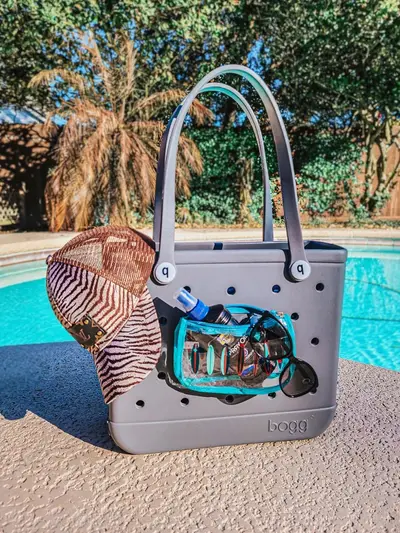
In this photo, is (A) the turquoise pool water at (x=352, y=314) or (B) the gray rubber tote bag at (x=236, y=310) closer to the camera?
(B) the gray rubber tote bag at (x=236, y=310)

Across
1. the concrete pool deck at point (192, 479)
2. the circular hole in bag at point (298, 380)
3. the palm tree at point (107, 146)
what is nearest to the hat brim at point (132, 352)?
the concrete pool deck at point (192, 479)

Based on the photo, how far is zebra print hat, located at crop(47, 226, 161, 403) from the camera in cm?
106

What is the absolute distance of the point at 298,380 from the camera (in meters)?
1.27

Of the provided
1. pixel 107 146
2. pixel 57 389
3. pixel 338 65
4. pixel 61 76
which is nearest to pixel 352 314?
pixel 57 389

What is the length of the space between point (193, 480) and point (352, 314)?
4.08 metres

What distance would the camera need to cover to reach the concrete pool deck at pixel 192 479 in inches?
38.9

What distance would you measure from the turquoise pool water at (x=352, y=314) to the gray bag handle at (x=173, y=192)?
273cm

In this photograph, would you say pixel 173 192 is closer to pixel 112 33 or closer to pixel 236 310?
pixel 236 310

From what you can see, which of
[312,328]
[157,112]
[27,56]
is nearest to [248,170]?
[157,112]

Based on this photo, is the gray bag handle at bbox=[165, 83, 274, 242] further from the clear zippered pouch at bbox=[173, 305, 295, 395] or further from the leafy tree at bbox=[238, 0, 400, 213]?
the leafy tree at bbox=[238, 0, 400, 213]

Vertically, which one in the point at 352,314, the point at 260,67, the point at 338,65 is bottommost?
the point at 352,314

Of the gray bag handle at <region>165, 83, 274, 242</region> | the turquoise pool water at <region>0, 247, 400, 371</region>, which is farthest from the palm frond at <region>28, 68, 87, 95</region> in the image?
the gray bag handle at <region>165, 83, 274, 242</region>

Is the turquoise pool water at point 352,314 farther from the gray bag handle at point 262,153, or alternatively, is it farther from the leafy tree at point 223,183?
the leafy tree at point 223,183

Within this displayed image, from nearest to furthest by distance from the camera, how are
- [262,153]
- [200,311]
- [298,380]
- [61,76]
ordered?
1. [200,311]
2. [298,380]
3. [262,153]
4. [61,76]
